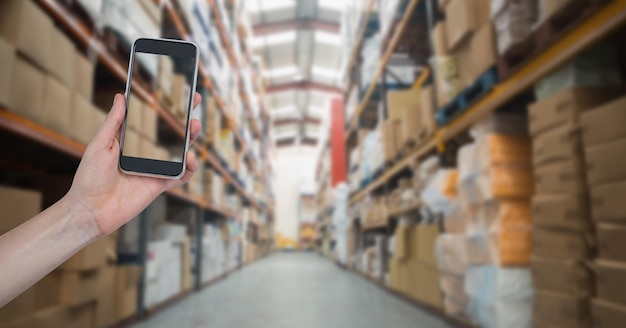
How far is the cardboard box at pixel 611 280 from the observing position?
1.50 metres

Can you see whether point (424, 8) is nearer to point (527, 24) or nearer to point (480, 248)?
point (527, 24)

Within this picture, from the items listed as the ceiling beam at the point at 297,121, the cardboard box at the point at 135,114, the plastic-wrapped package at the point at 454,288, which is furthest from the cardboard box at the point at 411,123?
the ceiling beam at the point at 297,121

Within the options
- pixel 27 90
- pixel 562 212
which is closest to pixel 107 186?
pixel 27 90

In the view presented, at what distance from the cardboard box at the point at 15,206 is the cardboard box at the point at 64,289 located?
442 millimetres

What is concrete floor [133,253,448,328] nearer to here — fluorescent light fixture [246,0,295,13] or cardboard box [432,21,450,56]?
cardboard box [432,21,450,56]

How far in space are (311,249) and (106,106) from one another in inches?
727

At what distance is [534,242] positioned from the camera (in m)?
2.03

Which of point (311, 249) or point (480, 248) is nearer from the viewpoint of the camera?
point (480, 248)

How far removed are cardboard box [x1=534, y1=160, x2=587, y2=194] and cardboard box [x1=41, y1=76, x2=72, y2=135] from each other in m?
2.23

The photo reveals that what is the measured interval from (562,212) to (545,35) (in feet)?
2.54

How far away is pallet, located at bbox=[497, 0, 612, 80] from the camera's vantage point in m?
1.73

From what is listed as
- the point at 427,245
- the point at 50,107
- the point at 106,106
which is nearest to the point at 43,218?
the point at 50,107

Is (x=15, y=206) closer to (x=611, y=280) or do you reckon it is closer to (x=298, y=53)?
(x=611, y=280)

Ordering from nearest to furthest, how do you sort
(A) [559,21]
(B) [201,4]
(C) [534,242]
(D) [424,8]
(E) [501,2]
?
1. (A) [559,21]
2. (C) [534,242]
3. (E) [501,2]
4. (D) [424,8]
5. (B) [201,4]
